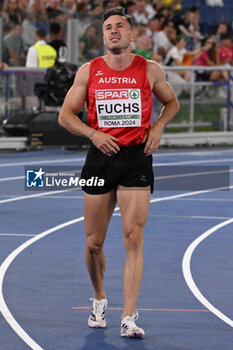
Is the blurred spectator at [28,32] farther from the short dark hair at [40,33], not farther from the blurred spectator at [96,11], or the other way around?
the blurred spectator at [96,11]

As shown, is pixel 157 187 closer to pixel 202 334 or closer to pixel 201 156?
pixel 201 156

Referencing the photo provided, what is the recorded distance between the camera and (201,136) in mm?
22297

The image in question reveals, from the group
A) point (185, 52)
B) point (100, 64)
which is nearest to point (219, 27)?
point (185, 52)

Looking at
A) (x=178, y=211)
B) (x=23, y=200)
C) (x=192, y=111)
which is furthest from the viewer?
(x=192, y=111)

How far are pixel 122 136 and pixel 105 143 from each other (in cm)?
18

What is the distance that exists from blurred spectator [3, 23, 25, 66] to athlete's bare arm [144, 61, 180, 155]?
14.1 metres

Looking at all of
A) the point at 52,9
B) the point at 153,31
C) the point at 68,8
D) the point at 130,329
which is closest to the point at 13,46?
the point at 52,9

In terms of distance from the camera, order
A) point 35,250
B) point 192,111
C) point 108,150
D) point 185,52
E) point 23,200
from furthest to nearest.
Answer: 1. point 185,52
2. point 192,111
3. point 23,200
4. point 35,250
5. point 108,150

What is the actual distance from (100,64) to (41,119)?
13.3 metres

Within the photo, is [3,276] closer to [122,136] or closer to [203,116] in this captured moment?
[122,136]

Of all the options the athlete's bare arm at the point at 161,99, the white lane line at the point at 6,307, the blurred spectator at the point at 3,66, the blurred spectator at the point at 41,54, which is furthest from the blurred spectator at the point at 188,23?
the athlete's bare arm at the point at 161,99

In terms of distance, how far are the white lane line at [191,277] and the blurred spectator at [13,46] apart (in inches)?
383

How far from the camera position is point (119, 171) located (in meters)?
6.49

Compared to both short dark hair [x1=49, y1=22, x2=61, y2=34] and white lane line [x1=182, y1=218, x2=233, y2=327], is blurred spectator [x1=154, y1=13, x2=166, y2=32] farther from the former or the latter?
white lane line [x1=182, y1=218, x2=233, y2=327]
